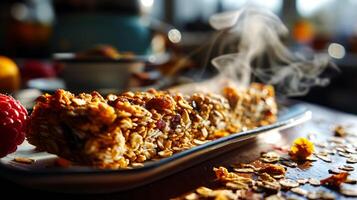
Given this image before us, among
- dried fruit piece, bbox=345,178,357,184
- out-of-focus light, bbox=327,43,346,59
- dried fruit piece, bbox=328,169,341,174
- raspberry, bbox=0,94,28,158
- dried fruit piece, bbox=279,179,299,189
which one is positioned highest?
out-of-focus light, bbox=327,43,346,59

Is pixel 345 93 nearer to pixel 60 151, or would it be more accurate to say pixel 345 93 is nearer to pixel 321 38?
pixel 321 38

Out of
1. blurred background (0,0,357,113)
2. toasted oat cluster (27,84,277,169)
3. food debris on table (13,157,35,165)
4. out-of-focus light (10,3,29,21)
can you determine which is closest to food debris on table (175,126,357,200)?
toasted oat cluster (27,84,277,169)

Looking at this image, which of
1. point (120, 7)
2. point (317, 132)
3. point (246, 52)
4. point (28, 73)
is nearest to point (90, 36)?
point (120, 7)

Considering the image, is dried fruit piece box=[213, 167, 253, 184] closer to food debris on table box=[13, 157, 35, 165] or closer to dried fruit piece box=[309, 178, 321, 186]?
dried fruit piece box=[309, 178, 321, 186]

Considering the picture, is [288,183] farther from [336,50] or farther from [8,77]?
[336,50]

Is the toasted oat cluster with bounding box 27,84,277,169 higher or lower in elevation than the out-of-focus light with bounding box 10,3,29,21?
lower

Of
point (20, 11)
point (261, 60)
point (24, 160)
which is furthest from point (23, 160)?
point (20, 11)

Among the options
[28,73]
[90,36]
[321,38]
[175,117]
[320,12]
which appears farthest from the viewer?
[320,12]

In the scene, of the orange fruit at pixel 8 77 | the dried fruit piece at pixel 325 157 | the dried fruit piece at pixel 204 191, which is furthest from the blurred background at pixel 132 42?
the dried fruit piece at pixel 204 191
